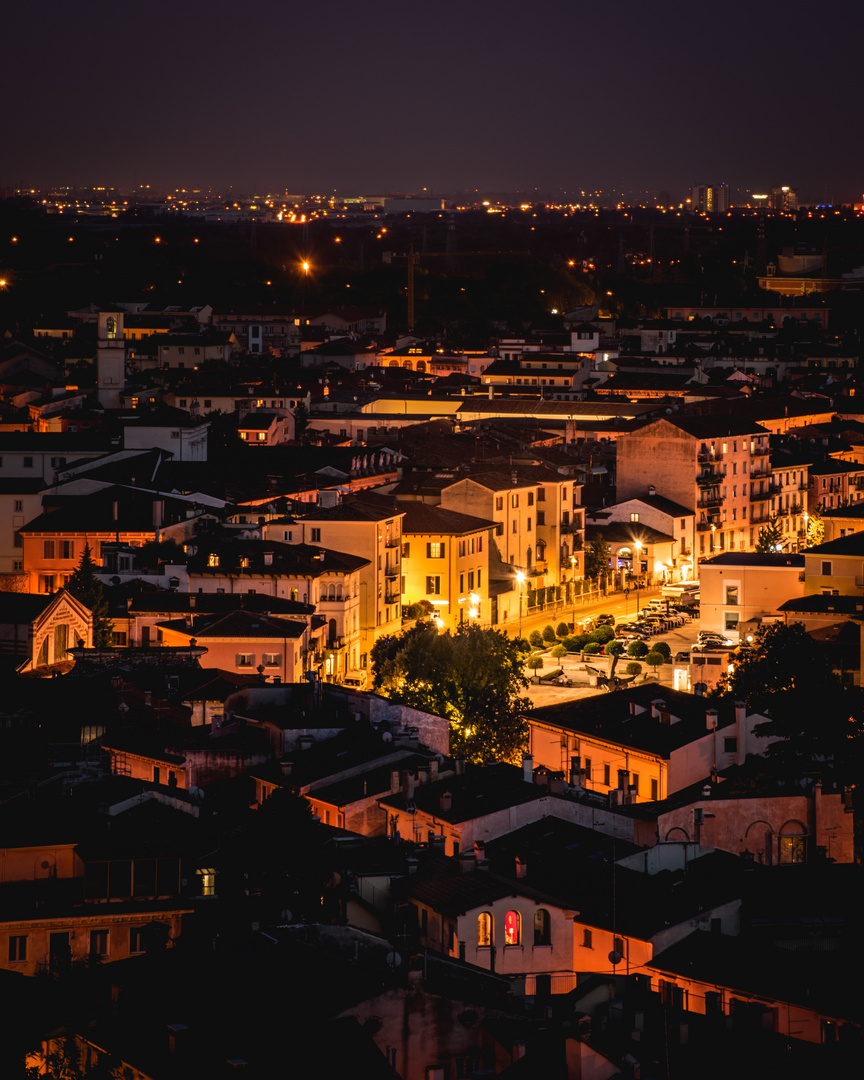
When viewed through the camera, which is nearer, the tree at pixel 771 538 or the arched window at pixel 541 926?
the arched window at pixel 541 926

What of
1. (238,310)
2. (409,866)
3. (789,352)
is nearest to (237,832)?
(409,866)

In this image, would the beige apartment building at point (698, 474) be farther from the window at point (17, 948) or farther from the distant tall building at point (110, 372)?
the window at point (17, 948)

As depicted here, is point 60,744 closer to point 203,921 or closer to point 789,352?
point 203,921

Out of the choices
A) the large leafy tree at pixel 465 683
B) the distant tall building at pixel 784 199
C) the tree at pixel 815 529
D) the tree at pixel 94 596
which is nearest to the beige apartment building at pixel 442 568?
the large leafy tree at pixel 465 683

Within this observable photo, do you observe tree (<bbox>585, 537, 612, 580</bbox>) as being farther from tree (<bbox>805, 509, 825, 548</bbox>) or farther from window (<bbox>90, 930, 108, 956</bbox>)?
window (<bbox>90, 930, 108, 956</bbox>)

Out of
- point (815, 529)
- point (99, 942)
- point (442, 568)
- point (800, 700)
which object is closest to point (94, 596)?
point (442, 568)

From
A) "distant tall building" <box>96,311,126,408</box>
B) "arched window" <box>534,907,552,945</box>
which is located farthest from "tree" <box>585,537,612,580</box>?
"arched window" <box>534,907,552,945</box>

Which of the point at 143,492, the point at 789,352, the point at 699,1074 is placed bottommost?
the point at 699,1074
